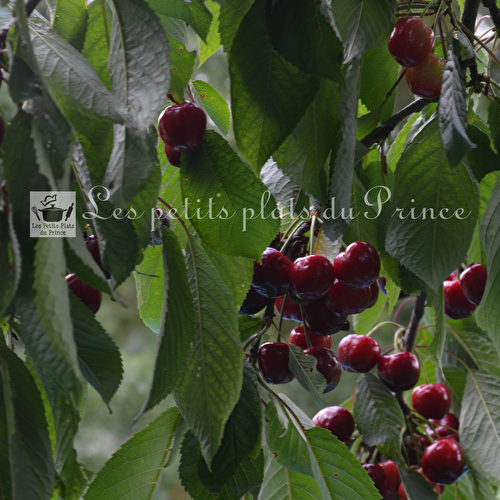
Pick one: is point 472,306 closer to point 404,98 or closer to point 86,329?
point 86,329

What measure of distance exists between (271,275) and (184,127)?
0.18 metres

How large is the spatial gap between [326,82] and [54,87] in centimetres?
21

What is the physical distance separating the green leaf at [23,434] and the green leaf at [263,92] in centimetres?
23

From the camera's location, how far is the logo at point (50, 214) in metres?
0.26

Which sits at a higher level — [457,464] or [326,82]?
[326,82]

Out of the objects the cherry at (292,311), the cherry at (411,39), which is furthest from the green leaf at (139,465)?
the cherry at (411,39)

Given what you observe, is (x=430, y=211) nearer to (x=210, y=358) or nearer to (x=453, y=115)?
(x=453, y=115)

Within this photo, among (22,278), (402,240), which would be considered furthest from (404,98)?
(22,278)

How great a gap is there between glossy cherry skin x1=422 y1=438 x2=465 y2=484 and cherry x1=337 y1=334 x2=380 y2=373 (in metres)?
0.15

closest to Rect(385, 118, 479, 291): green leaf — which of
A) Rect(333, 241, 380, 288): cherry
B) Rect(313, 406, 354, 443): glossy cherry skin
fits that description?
Rect(333, 241, 380, 288): cherry

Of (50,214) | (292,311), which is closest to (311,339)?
(292,311)

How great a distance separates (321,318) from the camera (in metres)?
0.61

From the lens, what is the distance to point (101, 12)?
1.59ft

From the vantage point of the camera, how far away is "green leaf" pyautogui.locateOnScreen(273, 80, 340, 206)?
43cm
